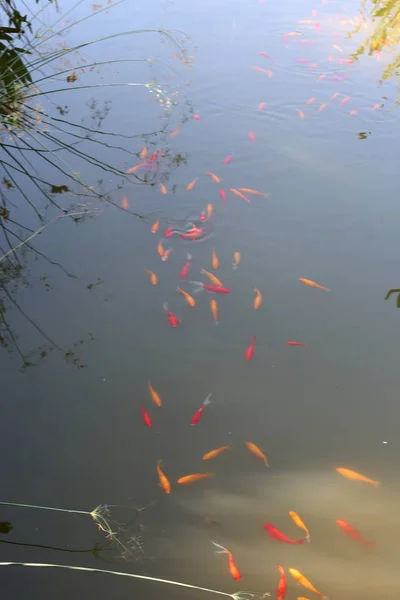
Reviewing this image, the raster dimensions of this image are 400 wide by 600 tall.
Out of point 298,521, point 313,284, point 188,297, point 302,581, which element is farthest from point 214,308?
point 302,581

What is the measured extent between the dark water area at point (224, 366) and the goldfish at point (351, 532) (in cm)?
2

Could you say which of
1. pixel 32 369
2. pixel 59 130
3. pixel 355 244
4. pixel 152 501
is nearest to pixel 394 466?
pixel 152 501

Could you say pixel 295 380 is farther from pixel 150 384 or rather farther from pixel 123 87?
pixel 123 87

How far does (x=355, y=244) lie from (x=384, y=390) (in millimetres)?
1108

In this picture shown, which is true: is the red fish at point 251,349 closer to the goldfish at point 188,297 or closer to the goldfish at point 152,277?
the goldfish at point 188,297

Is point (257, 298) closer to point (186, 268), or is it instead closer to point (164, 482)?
point (186, 268)

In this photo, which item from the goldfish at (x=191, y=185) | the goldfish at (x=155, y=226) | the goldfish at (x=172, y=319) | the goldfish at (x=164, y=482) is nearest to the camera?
the goldfish at (x=164, y=482)

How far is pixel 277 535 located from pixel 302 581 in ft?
0.68

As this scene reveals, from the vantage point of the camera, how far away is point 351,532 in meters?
2.36

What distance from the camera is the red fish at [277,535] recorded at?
7.64ft

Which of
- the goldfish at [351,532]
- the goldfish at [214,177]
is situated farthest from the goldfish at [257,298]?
the goldfish at [351,532]

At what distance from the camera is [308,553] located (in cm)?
229

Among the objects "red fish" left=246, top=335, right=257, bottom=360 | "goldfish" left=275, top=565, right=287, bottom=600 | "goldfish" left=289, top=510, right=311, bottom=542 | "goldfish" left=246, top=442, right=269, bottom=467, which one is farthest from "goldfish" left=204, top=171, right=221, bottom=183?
"goldfish" left=275, top=565, right=287, bottom=600

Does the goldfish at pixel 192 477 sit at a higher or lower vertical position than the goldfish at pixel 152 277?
lower
